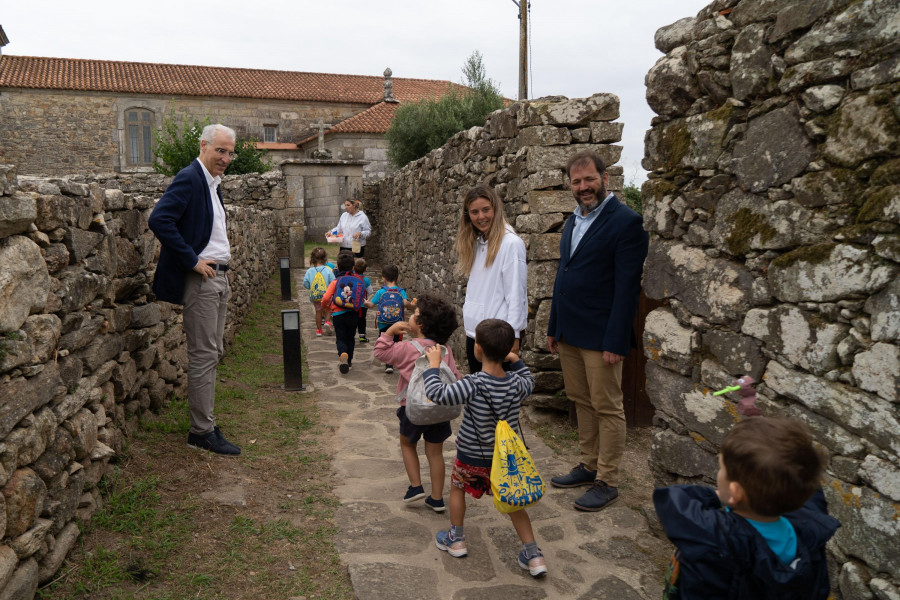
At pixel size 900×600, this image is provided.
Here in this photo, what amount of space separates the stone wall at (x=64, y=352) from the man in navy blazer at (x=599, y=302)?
2.50 meters

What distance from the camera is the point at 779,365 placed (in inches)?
92.8

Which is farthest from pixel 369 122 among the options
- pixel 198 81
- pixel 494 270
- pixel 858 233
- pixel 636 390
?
pixel 858 233

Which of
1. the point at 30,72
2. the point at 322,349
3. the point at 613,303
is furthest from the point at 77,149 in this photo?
the point at 613,303

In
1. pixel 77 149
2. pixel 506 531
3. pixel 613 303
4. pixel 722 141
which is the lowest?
pixel 506 531

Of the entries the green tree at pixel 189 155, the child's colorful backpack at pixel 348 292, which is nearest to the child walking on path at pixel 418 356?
the child's colorful backpack at pixel 348 292

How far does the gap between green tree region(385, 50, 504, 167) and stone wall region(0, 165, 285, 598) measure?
16793 millimetres

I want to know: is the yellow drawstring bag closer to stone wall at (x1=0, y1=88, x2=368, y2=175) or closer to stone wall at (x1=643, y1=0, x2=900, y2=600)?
stone wall at (x1=643, y1=0, x2=900, y2=600)

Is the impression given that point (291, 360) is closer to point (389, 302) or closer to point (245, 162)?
point (389, 302)

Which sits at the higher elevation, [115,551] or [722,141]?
[722,141]

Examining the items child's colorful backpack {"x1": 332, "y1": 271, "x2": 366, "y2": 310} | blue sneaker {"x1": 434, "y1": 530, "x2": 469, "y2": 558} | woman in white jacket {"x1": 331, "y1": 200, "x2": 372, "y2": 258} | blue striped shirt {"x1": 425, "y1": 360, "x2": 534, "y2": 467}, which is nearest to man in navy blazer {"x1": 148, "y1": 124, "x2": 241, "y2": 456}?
blue sneaker {"x1": 434, "y1": 530, "x2": 469, "y2": 558}

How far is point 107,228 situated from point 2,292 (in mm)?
1222

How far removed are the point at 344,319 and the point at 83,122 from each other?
26.0 m

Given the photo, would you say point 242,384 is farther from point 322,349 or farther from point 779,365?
point 779,365

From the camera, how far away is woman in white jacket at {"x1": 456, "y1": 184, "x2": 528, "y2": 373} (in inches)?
144
